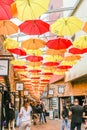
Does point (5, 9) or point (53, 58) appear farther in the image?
point (53, 58)

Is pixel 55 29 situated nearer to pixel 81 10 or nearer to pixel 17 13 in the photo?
pixel 17 13

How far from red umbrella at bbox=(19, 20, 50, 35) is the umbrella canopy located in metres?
2.39

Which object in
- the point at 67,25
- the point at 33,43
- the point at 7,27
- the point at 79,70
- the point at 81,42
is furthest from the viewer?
the point at 79,70

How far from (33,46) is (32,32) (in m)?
3.39

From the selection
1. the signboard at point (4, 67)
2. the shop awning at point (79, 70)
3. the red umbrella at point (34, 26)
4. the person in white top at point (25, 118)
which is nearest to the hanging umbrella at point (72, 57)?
the shop awning at point (79, 70)

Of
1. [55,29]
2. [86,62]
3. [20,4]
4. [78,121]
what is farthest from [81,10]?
[20,4]

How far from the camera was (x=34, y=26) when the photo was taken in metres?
13.8

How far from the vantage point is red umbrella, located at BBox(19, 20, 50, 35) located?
44.5 feet

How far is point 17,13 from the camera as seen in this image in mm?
11453

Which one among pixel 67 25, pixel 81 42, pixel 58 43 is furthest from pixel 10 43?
pixel 67 25

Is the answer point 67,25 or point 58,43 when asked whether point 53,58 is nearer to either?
point 58,43

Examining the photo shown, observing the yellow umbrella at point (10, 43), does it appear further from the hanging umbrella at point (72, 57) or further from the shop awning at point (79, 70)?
the shop awning at point (79, 70)

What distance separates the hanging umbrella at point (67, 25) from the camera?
1384 cm

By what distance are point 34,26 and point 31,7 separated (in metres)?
2.98
